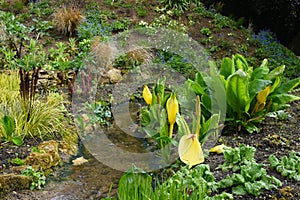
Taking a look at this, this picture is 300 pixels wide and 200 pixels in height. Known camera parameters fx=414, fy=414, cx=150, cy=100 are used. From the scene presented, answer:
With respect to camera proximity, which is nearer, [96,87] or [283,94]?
[283,94]

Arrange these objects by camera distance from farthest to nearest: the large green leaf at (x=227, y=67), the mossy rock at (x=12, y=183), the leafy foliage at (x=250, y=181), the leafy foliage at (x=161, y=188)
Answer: the large green leaf at (x=227, y=67) < the mossy rock at (x=12, y=183) < the leafy foliage at (x=250, y=181) < the leafy foliage at (x=161, y=188)

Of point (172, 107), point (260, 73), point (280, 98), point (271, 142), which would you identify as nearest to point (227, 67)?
point (260, 73)

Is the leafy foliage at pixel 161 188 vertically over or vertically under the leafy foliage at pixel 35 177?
over

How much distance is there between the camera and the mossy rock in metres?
3.61

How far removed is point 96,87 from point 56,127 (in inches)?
57.4

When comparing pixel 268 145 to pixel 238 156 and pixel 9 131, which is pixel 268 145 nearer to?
pixel 238 156

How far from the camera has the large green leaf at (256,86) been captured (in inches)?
163

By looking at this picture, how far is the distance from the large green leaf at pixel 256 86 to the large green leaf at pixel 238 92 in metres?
0.08

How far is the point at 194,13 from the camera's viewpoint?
28.0ft

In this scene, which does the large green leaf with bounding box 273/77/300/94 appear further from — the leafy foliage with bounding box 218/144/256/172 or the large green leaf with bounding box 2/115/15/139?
the large green leaf with bounding box 2/115/15/139

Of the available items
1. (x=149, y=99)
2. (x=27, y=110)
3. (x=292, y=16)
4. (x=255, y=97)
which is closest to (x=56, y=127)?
(x=27, y=110)

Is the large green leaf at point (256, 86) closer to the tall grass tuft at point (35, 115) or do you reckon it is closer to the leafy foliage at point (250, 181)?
the leafy foliage at point (250, 181)

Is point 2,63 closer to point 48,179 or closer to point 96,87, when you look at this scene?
point 96,87

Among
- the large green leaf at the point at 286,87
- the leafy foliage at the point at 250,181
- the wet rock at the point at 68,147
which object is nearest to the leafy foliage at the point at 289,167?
the leafy foliage at the point at 250,181
